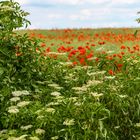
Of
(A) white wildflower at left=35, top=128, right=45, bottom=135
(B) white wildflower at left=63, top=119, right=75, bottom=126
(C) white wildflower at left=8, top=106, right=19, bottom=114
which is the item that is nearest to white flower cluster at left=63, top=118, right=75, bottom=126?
(B) white wildflower at left=63, top=119, right=75, bottom=126

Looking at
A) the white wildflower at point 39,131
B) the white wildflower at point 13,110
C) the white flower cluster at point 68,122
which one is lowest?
the white wildflower at point 39,131

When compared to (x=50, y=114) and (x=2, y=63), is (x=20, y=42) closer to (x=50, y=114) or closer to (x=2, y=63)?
(x=2, y=63)

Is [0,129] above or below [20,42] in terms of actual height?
below

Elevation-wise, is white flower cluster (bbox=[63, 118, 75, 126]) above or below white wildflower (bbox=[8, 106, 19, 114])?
below

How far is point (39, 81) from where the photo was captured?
750 centimetres

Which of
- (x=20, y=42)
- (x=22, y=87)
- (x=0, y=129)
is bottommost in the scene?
(x=0, y=129)

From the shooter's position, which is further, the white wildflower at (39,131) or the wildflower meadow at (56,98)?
the wildflower meadow at (56,98)

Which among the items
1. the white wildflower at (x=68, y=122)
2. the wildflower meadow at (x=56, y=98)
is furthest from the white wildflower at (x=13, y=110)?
the white wildflower at (x=68, y=122)

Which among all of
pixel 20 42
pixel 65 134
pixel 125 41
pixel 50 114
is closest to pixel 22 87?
pixel 20 42

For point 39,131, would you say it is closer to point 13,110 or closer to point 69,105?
point 13,110

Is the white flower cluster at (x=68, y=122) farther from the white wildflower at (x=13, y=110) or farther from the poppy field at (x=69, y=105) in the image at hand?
the white wildflower at (x=13, y=110)

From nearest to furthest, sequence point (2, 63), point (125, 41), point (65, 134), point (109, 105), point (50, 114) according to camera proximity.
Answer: point (65, 134)
point (50, 114)
point (109, 105)
point (2, 63)
point (125, 41)

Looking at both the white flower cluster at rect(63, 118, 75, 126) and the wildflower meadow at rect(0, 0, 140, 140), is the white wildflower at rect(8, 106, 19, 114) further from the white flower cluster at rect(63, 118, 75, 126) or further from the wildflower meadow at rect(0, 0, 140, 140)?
the white flower cluster at rect(63, 118, 75, 126)

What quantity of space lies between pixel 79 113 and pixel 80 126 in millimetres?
236
